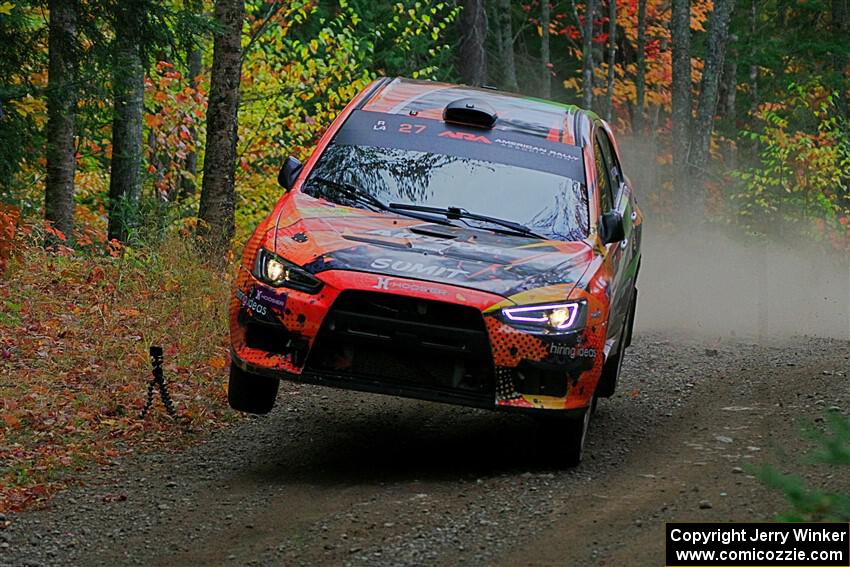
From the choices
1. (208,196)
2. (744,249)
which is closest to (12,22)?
(208,196)

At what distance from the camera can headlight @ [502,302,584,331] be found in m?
7.07

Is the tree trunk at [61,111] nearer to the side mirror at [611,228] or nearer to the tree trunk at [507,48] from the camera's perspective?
the side mirror at [611,228]

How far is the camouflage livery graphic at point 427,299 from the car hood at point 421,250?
0.04 ft

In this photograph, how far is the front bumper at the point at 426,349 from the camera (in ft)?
23.1

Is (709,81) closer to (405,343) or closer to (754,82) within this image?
(754,82)

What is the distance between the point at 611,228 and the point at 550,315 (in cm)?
137

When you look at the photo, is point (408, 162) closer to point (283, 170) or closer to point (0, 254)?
point (283, 170)

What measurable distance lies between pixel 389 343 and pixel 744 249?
21.0 m

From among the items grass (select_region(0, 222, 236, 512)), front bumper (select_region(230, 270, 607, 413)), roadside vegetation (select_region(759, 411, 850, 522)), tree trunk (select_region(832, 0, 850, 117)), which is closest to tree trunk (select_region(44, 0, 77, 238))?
grass (select_region(0, 222, 236, 512))

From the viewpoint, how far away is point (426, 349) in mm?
7062

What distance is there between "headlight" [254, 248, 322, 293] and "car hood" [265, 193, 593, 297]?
4 cm

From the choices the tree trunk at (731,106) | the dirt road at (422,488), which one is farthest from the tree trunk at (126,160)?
the tree trunk at (731,106)

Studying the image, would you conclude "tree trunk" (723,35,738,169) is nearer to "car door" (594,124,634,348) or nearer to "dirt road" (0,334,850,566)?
"car door" (594,124,634,348)

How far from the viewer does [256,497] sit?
276 inches
